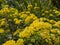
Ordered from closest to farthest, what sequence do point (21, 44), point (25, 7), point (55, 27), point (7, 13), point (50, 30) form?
point (21, 44) → point (50, 30) → point (55, 27) → point (7, 13) → point (25, 7)

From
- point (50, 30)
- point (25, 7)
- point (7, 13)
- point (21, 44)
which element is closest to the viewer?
point (21, 44)

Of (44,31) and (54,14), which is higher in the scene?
(44,31)

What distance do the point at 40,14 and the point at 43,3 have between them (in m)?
0.66

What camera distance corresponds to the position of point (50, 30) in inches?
142

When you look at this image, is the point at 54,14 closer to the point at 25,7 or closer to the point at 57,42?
the point at 25,7

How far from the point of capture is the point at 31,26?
360 cm

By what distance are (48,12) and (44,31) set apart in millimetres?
1367

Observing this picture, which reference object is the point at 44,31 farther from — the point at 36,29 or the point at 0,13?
the point at 0,13

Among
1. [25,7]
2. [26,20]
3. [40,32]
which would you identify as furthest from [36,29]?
[25,7]

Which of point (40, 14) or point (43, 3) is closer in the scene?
point (40, 14)

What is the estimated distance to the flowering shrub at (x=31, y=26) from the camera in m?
3.37

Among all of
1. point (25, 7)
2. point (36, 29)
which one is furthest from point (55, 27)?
point (25, 7)

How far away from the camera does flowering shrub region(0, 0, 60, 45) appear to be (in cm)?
337

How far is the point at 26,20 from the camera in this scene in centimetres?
404
